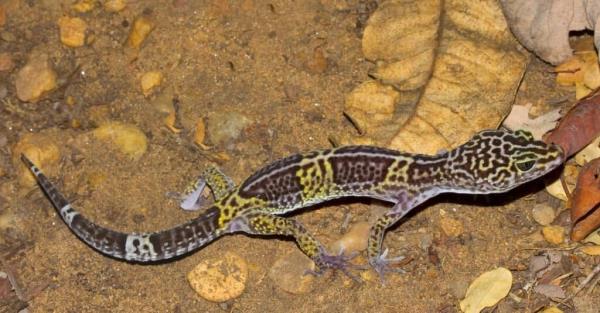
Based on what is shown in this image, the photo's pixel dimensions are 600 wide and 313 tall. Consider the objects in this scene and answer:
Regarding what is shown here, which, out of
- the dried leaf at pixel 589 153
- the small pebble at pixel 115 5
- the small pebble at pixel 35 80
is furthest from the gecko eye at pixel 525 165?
the small pebble at pixel 35 80

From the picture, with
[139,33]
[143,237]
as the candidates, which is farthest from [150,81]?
[143,237]

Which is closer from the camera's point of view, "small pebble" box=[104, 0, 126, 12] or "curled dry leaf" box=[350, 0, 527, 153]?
"curled dry leaf" box=[350, 0, 527, 153]

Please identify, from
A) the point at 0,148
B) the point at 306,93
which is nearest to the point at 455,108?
the point at 306,93

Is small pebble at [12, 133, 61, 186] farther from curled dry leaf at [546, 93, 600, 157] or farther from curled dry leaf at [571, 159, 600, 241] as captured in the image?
curled dry leaf at [571, 159, 600, 241]

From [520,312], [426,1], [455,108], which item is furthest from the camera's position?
[426,1]

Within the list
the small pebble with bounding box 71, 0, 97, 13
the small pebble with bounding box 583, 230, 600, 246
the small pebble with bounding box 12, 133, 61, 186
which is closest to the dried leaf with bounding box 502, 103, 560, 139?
the small pebble with bounding box 583, 230, 600, 246

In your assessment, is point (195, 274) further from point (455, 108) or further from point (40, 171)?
point (455, 108)

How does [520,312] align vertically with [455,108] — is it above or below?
below
